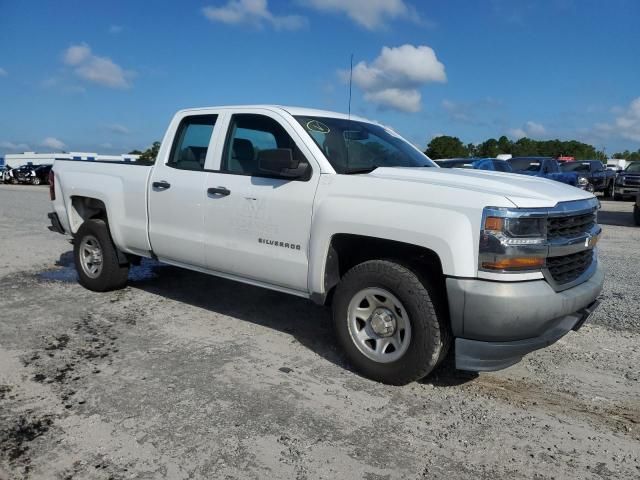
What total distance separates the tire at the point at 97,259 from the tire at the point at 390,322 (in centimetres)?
311

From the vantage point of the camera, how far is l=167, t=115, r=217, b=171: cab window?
16.4 feet

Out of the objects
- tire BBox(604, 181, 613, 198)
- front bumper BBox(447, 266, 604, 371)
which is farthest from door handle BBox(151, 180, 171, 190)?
tire BBox(604, 181, 613, 198)

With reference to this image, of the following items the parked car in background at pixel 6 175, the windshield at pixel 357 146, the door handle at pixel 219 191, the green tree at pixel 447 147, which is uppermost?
the green tree at pixel 447 147

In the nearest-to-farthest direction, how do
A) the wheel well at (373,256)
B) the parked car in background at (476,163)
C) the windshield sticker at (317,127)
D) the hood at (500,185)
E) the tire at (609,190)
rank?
the hood at (500,185) < the wheel well at (373,256) < the windshield sticker at (317,127) < the parked car in background at (476,163) < the tire at (609,190)

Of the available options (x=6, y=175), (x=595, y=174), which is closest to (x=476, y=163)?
(x=595, y=174)

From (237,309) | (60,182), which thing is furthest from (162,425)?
(60,182)

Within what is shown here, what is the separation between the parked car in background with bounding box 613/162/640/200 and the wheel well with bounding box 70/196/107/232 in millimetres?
20732

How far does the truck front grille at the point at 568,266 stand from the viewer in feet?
11.1

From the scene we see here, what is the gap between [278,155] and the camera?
3.93 meters

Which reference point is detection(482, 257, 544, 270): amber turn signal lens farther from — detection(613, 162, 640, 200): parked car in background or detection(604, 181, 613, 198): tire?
detection(604, 181, 613, 198): tire

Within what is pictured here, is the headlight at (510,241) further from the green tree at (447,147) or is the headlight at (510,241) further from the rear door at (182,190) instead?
the green tree at (447,147)

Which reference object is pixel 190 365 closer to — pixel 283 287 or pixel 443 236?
pixel 283 287

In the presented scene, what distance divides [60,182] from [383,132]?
3.94m

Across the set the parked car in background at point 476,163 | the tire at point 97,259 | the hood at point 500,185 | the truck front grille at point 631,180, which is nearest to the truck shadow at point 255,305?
the tire at point 97,259
